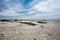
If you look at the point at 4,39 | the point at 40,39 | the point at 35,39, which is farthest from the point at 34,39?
the point at 4,39

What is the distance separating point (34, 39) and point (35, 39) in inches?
3.5

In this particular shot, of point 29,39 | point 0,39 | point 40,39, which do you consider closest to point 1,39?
point 0,39

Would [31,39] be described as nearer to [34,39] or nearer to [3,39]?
[34,39]

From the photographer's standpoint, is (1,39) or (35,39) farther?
(35,39)

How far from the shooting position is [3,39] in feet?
18.4

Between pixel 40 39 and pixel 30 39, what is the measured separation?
89 cm

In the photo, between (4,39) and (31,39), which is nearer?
(4,39)

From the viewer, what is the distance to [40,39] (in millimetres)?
6121

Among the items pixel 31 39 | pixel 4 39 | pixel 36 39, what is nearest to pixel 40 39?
pixel 36 39

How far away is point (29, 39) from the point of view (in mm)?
6043

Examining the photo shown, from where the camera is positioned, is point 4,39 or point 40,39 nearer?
point 4,39

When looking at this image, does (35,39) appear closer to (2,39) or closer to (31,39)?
(31,39)

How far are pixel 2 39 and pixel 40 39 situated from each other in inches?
126

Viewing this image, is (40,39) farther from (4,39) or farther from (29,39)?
(4,39)
